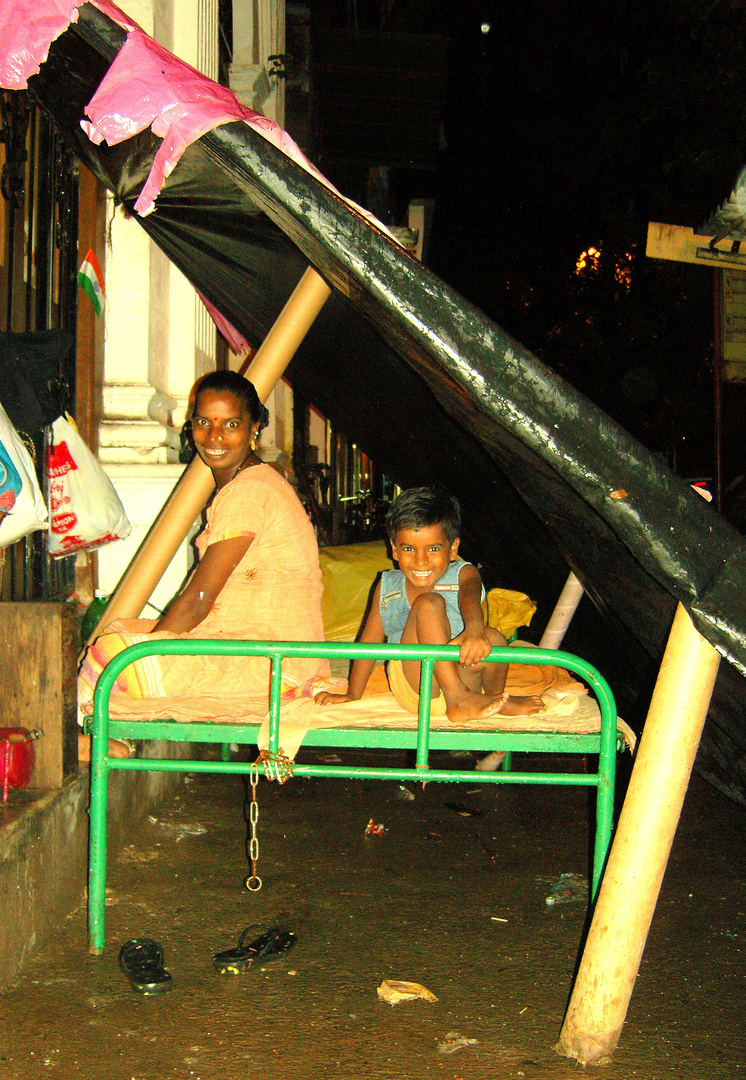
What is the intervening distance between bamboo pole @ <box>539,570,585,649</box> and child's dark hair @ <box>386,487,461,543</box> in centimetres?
68

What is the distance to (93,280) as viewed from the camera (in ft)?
15.8

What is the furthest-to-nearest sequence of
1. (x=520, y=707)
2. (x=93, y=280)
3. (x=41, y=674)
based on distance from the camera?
(x=93, y=280) → (x=520, y=707) → (x=41, y=674)

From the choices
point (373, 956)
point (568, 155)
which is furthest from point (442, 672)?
point (568, 155)

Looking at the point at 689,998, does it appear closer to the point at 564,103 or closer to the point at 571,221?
the point at 564,103

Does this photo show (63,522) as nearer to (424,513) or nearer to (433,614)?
(424,513)

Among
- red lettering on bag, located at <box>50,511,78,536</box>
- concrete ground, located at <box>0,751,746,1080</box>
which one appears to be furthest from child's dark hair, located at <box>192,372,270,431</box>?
concrete ground, located at <box>0,751,746,1080</box>

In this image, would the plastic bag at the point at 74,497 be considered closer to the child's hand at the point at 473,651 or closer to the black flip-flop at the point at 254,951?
the black flip-flop at the point at 254,951

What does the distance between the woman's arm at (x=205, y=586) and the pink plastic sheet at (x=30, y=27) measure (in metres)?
1.68

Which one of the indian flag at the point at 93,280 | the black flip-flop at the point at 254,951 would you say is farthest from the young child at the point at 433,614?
the indian flag at the point at 93,280

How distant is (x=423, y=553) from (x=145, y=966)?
1792 mm

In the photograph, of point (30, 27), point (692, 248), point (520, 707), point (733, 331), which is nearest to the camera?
point (30, 27)

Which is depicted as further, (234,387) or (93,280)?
(93,280)

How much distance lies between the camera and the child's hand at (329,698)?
3115 mm

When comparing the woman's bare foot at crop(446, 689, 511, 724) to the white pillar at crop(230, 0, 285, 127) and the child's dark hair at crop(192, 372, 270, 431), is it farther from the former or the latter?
the white pillar at crop(230, 0, 285, 127)
